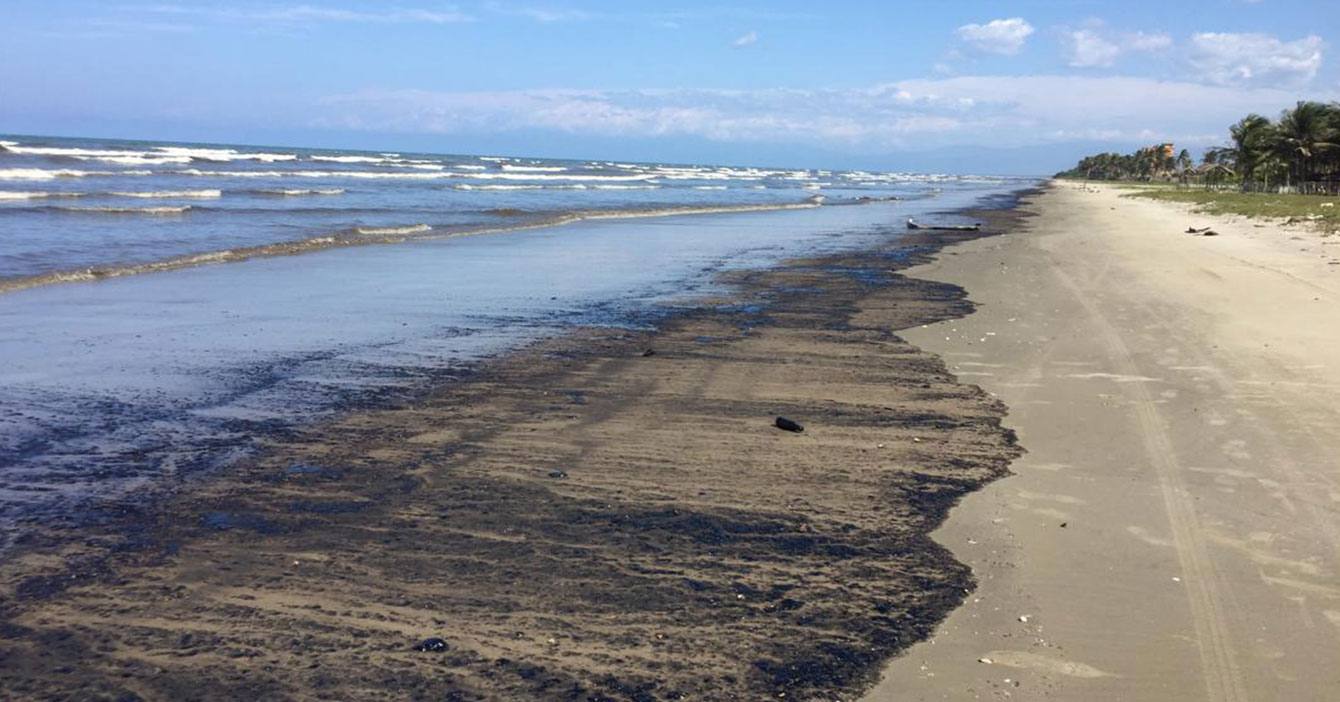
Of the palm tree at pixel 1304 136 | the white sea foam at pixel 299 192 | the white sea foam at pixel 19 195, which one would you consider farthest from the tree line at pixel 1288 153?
the white sea foam at pixel 19 195

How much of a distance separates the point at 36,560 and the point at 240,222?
2298 cm

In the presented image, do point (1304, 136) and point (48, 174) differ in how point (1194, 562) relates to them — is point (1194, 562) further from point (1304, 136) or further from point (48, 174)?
point (1304, 136)

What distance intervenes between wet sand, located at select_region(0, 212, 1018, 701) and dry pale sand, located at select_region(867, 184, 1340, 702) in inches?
11.4

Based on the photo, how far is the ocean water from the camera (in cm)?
671

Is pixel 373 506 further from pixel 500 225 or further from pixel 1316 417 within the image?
pixel 500 225

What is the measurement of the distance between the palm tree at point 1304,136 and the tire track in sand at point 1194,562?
6862 centimetres

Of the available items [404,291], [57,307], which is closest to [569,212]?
[404,291]

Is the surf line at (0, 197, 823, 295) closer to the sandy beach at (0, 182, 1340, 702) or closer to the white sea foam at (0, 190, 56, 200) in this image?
the sandy beach at (0, 182, 1340, 702)

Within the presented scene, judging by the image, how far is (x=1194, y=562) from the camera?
4801 mm

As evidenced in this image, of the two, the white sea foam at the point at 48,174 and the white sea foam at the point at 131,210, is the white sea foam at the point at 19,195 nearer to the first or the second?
the white sea foam at the point at 131,210

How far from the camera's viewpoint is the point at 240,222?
25.8 m

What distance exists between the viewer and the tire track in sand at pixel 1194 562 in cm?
372

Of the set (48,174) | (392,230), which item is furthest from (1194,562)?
(48,174)

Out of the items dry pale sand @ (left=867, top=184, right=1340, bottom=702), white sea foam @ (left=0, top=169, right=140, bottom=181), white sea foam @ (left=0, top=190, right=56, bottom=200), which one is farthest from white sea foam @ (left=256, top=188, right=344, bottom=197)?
dry pale sand @ (left=867, top=184, right=1340, bottom=702)
